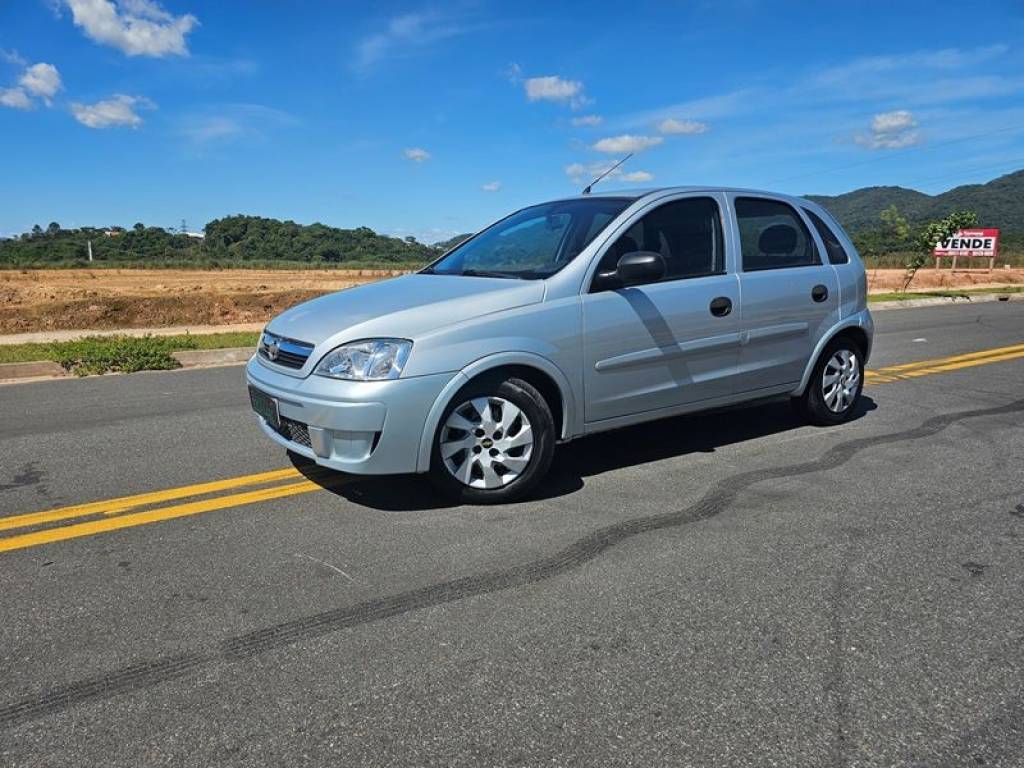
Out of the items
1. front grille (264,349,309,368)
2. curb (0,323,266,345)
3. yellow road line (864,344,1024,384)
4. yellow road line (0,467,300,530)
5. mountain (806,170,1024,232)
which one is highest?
mountain (806,170,1024,232)

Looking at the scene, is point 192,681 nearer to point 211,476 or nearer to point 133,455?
point 211,476

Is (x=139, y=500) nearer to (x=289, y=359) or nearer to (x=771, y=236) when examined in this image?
(x=289, y=359)

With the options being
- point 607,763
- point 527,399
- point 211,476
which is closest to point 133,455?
point 211,476

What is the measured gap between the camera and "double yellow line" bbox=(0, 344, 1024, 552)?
12.9 feet

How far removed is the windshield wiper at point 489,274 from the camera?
4671 mm

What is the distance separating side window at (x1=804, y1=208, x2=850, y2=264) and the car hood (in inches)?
108

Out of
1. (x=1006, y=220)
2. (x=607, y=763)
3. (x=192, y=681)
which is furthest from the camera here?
(x=1006, y=220)

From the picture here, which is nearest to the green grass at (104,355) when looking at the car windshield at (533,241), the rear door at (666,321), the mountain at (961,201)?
the car windshield at (533,241)

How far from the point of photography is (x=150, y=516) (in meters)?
4.14

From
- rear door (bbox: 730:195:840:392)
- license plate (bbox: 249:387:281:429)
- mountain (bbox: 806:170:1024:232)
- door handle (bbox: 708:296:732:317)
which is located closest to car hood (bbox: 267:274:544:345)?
license plate (bbox: 249:387:281:429)

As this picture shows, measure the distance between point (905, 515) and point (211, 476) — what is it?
4078 mm

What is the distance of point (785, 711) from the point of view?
2.43 m

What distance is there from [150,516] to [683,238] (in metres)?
3.60

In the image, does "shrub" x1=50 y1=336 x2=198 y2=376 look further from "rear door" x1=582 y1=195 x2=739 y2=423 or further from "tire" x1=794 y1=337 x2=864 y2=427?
"tire" x1=794 y1=337 x2=864 y2=427
